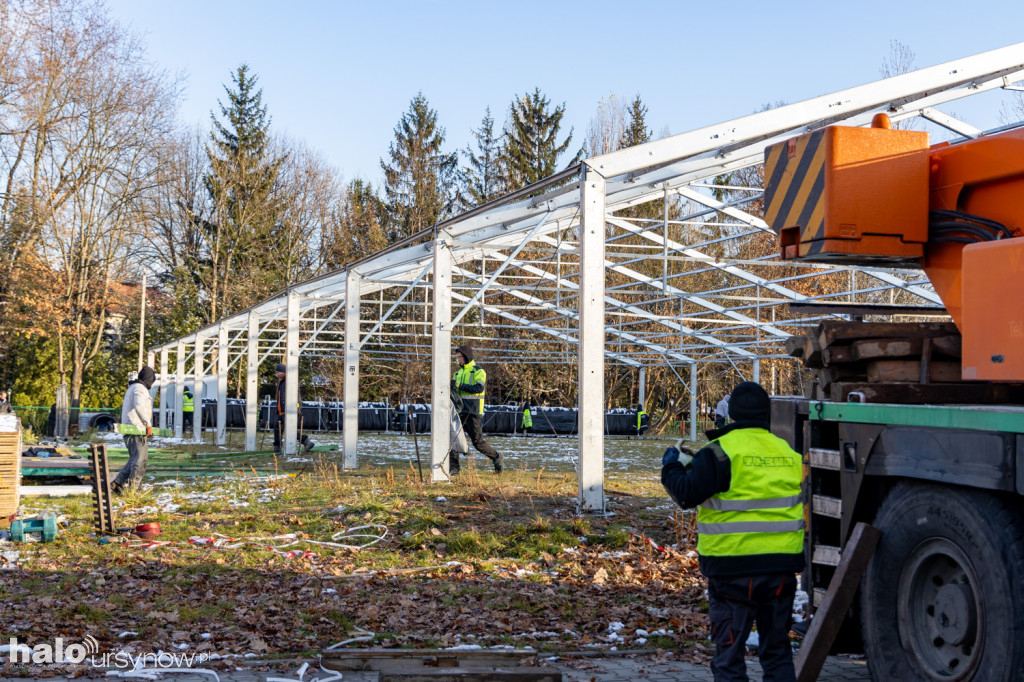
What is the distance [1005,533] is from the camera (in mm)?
3953

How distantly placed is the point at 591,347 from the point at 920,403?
587 cm

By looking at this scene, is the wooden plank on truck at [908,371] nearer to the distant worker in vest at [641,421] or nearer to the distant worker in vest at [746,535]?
the distant worker in vest at [746,535]

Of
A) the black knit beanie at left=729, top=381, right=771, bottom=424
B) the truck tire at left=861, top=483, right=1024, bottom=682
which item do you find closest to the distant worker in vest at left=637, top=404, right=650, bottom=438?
the truck tire at left=861, top=483, right=1024, bottom=682

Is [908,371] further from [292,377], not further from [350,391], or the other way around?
[292,377]

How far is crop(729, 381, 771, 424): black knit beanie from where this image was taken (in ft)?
15.3

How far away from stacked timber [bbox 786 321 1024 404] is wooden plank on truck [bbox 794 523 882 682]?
2.49 ft

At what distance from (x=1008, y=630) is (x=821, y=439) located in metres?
1.79

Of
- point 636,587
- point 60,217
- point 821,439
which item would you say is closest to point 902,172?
point 821,439

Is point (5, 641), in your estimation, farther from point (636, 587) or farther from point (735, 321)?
point (735, 321)

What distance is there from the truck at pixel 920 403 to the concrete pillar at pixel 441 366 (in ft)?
29.8

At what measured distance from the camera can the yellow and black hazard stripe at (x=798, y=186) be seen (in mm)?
5344

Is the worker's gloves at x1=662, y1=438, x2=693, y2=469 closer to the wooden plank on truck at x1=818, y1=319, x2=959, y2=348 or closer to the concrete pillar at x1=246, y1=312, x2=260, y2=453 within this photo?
the wooden plank on truck at x1=818, y1=319, x2=959, y2=348

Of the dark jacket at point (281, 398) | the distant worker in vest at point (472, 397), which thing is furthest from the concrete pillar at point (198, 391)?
the distant worker in vest at point (472, 397)

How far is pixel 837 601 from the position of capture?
15.9 feet
